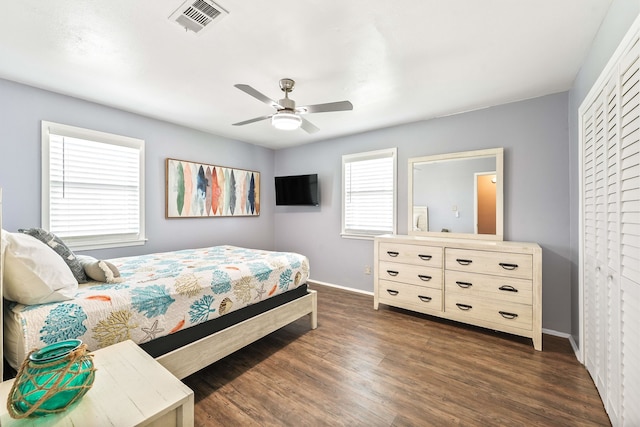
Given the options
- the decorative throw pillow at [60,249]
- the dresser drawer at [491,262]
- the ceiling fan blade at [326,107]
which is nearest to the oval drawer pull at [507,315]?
the dresser drawer at [491,262]

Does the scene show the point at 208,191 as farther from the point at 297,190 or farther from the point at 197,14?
the point at 197,14

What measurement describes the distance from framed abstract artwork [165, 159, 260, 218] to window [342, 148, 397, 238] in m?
1.63

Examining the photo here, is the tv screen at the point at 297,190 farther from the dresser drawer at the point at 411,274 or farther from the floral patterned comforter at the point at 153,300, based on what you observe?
the floral patterned comforter at the point at 153,300

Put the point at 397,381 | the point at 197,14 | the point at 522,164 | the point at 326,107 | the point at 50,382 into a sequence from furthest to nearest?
the point at 522,164 → the point at 326,107 → the point at 397,381 → the point at 197,14 → the point at 50,382

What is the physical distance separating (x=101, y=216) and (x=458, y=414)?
12.3 ft

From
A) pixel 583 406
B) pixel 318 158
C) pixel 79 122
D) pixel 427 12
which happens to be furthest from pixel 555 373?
pixel 79 122

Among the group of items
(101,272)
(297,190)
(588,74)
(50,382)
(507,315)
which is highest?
(588,74)

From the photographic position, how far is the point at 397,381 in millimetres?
1975

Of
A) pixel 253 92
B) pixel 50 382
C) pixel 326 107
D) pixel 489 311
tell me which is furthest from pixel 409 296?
pixel 50 382

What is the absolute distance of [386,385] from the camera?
6.34 ft

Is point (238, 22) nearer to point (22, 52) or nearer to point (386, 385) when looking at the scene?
point (22, 52)

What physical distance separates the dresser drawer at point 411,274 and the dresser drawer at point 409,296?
54 millimetres

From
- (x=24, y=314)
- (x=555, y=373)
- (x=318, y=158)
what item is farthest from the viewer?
(x=318, y=158)

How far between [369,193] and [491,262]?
1.86 metres
